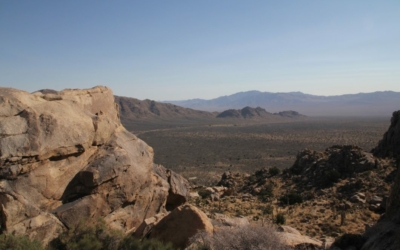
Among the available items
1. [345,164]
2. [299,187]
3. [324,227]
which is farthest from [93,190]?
[345,164]

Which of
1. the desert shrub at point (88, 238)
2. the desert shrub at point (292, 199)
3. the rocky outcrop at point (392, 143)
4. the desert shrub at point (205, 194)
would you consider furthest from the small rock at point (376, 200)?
the desert shrub at point (88, 238)

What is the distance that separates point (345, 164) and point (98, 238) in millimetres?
25554

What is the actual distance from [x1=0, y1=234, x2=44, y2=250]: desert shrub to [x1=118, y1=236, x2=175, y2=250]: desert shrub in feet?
9.65

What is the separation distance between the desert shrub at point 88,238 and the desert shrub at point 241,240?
3.15m

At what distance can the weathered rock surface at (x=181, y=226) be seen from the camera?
40.9ft

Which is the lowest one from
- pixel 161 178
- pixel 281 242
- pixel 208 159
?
pixel 208 159

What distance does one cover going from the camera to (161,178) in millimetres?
17484

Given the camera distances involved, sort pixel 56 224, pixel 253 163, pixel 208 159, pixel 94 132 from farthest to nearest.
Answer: pixel 208 159 → pixel 253 163 → pixel 94 132 → pixel 56 224

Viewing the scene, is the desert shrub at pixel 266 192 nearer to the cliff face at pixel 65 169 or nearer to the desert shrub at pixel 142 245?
the cliff face at pixel 65 169

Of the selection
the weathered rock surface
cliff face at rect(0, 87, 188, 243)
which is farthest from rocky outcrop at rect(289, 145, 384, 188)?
the weathered rock surface

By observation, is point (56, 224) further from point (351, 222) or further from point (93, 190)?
point (351, 222)

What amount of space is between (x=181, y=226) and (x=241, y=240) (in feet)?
8.93

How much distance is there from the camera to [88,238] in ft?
37.5

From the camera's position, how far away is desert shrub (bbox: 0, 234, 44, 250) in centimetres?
975
